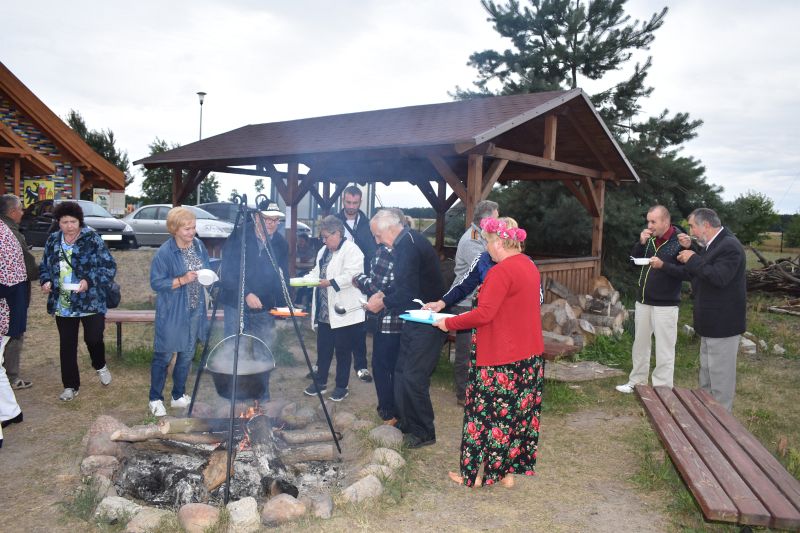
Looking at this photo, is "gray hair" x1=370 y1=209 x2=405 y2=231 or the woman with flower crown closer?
the woman with flower crown

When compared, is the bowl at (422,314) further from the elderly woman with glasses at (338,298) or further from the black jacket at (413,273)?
the elderly woman with glasses at (338,298)

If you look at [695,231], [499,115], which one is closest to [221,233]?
[499,115]

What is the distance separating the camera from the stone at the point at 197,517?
122 inches

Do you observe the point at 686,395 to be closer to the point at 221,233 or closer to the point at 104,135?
the point at 221,233

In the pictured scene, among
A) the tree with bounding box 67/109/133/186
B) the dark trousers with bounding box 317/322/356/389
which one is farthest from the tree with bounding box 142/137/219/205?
the dark trousers with bounding box 317/322/356/389

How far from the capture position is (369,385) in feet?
20.2

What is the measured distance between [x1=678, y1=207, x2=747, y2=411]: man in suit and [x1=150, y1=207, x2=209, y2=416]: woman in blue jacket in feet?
13.1

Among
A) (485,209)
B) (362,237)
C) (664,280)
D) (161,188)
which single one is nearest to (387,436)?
(485,209)

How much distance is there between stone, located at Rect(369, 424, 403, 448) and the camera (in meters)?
4.29

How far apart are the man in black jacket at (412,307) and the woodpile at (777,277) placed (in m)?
10.8

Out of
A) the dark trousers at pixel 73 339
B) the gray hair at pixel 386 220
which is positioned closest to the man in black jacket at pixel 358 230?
the gray hair at pixel 386 220

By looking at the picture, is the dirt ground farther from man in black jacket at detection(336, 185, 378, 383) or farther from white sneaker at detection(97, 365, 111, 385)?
man in black jacket at detection(336, 185, 378, 383)

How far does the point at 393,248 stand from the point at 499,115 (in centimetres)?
404

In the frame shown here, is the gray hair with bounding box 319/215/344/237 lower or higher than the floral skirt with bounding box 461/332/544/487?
higher
